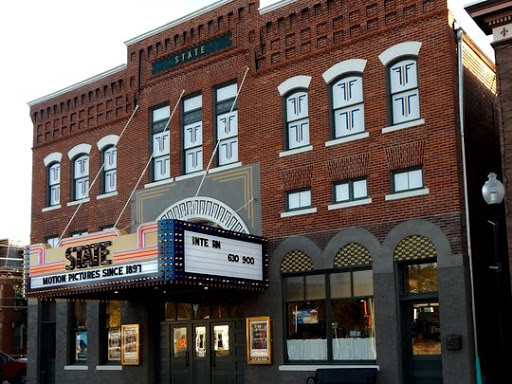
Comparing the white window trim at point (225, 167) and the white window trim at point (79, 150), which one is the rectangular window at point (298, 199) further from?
the white window trim at point (79, 150)

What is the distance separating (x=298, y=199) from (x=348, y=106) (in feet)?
10.1

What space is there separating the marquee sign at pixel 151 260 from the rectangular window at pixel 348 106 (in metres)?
4.08

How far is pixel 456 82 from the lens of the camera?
20281mm

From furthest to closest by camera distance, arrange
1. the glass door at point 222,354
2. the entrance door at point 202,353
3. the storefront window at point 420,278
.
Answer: the entrance door at point 202,353, the glass door at point 222,354, the storefront window at point 420,278

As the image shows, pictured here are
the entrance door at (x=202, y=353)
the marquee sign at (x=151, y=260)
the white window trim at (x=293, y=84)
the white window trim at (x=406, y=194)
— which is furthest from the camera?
the entrance door at (x=202, y=353)

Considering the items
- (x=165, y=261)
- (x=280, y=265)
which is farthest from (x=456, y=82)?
(x=165, y=261)

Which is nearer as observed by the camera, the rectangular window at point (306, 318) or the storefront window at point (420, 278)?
the storefront window at point (420, 278)

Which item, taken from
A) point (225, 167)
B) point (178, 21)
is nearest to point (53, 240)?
point (225, 167)

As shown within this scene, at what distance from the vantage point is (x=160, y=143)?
26.8 m

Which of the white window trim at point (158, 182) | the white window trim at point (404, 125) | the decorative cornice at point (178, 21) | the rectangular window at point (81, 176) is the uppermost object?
the decorative cornice at point (178, 21)

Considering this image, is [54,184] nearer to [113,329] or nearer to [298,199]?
[113,329]

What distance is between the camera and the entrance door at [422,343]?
773 inches

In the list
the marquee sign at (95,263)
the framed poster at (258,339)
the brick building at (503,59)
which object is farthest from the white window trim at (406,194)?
the marquee sign at (95,263)

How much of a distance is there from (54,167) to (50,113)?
2.14 meters
